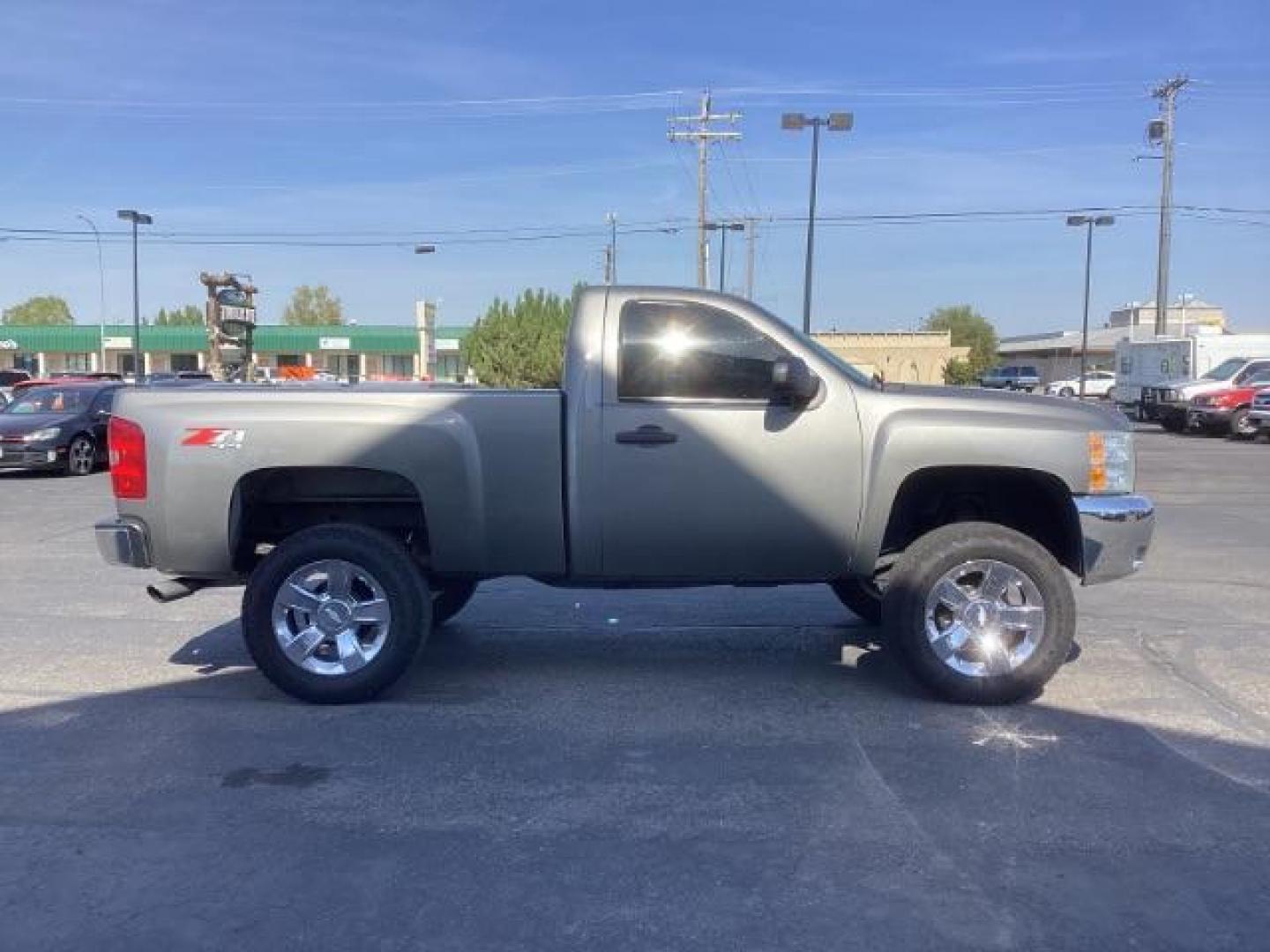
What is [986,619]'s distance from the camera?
6.01 m

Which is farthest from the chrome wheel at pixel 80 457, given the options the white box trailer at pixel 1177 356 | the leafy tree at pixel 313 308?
the leafy tree at pixel 313 308

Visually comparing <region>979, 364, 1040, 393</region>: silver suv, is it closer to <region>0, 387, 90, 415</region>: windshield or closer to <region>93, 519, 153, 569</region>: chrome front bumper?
<region>0, 387, 90, 415</region>: windshield

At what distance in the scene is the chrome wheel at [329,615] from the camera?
235 inches

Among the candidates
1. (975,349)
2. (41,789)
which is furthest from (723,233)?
(41,789)

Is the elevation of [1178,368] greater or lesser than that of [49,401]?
greater

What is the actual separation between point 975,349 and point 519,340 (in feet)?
152

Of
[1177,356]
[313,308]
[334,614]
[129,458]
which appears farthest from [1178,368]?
[313,308]

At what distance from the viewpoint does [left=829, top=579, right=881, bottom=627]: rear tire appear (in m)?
7.20

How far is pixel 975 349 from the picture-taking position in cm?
8688

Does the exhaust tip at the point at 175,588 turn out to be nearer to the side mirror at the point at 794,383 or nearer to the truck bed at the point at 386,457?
the truck bed at the point at 386,457

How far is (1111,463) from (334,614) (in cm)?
408

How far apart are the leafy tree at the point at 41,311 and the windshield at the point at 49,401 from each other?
125 m

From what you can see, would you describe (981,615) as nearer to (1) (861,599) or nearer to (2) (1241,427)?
(1) (861,599)

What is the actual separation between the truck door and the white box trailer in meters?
27.7
